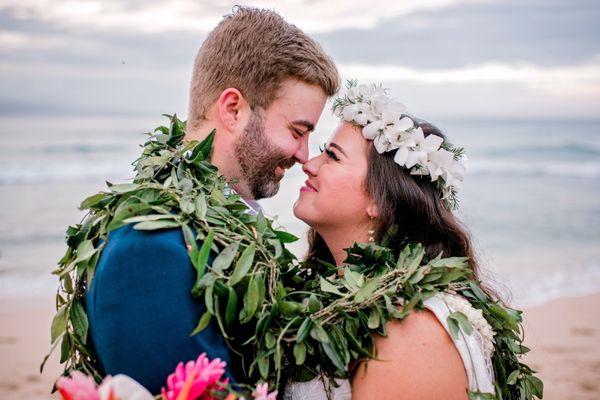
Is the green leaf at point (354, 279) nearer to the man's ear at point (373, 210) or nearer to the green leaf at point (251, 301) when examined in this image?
the green leaf at point (251, 301)

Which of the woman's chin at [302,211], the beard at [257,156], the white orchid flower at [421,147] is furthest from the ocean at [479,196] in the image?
the beard at [257,156]

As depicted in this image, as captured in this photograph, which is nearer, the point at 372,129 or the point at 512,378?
the point at 512,378

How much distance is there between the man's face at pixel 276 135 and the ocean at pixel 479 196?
1.26 meters

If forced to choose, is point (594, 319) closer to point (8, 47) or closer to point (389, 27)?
point (389, 27)

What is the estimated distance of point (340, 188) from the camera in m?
3.86

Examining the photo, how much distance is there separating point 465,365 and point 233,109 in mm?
1943

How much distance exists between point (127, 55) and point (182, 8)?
412 inches

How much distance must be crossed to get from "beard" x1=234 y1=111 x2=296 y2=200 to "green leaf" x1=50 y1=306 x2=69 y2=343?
1.38 metres

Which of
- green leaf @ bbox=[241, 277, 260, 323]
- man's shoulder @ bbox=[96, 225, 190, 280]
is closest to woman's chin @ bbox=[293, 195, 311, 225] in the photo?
green leaf @ bbox=[241, 277, 260, 323]

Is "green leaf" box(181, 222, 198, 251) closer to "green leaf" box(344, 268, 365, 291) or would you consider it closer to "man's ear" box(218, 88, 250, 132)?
"green leaf" box(344, 268, 365, 291)

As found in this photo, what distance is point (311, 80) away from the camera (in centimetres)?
397

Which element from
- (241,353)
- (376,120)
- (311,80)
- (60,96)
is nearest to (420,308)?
(241,353)

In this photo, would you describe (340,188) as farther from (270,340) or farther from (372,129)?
(270,340)

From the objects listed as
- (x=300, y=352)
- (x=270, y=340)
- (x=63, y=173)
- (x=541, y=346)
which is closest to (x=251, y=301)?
(x=270, y=340)
